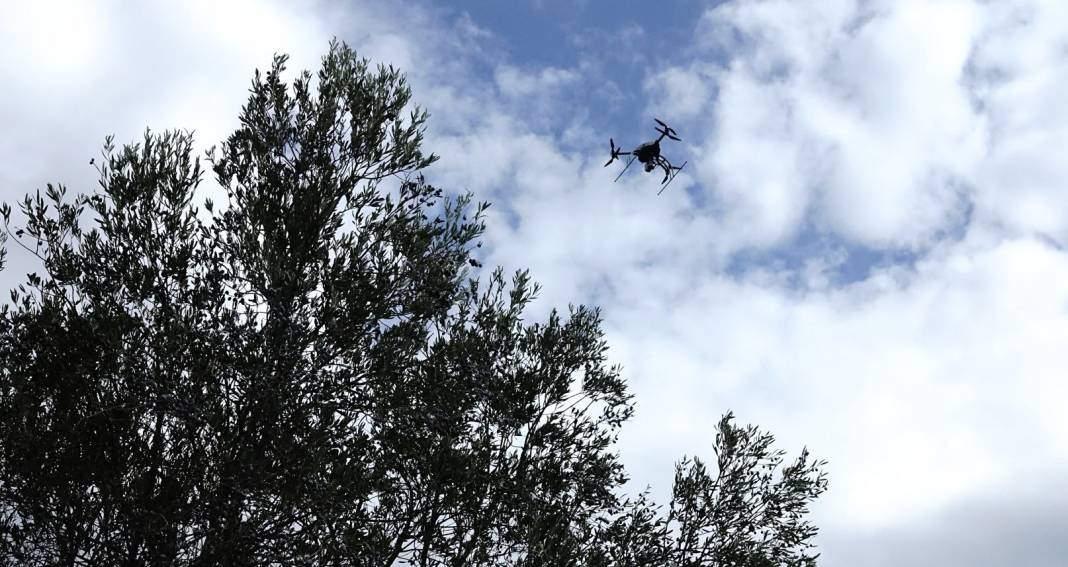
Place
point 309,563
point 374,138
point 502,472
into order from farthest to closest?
point 502,472, point 374,138, point 309,563

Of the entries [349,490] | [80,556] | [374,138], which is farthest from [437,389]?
[80,556]

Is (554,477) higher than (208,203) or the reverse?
the reverse

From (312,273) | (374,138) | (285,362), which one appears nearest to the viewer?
(285,362)

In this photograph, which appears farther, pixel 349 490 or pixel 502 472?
pixel 502 472

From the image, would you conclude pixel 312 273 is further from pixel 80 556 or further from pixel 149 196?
pixel 80 556

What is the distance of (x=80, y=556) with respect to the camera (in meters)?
14.5

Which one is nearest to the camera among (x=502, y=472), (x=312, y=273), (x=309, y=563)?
(x=309, y=563)

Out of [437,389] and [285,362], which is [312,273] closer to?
[285,362]

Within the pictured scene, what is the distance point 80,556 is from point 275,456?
376 cm

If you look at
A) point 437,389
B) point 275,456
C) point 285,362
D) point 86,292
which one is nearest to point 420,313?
point 437,389

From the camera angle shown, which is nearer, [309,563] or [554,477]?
[309,563]

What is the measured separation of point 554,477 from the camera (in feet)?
67.5

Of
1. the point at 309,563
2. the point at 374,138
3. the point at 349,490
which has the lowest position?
the point at 309,563

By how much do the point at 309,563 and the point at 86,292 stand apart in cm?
721
